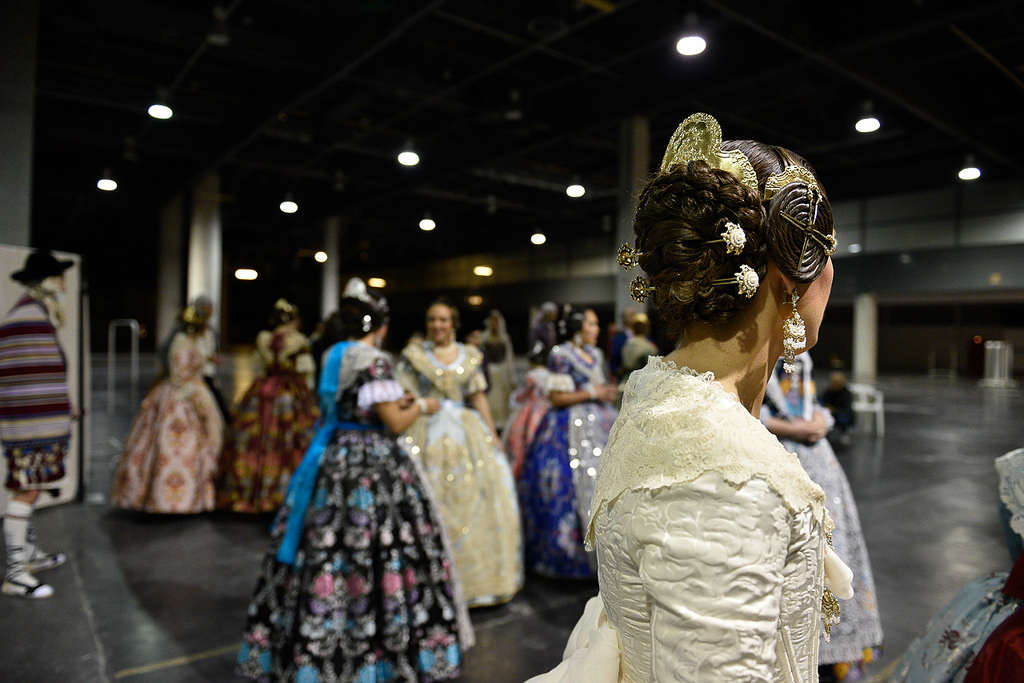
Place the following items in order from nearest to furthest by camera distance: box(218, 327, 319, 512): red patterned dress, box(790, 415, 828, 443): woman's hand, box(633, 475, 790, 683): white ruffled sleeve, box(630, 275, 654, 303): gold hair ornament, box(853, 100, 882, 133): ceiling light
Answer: box(633, 475, 790, 683): white ruffled sleeve, box(630, 275, 654, 303): gold hair ornament, box(790, 415, 828, 443): woman's hand, box(218, 327, 319, 512): red patterned dress, box(853, 100, 882, 133): ceiling light

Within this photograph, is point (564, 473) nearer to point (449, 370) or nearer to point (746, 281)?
point (449, 370)

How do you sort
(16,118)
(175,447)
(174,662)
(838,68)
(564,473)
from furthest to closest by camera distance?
1. (838,68)
2. (175,447)
3. (16,118)
4. (564,473)
5. (174,662)

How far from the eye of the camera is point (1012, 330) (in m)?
19.1

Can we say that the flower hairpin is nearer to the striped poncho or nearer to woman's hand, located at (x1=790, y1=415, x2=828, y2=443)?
woman's hand, located at (x1=790, y1=415, x2=828, y2=443)

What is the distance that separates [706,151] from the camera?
2.86ft

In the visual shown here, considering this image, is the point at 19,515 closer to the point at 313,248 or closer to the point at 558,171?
the point at 313,248

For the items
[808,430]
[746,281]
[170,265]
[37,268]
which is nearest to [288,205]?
[37,268]

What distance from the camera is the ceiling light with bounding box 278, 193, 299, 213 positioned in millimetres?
5078

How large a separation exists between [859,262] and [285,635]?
1293 centimetres

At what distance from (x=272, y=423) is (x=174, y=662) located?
2.37m

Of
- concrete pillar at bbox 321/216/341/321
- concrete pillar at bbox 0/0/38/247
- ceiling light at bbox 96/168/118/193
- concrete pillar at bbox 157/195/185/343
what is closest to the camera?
concrete pillar at bbox 321/216/341/321

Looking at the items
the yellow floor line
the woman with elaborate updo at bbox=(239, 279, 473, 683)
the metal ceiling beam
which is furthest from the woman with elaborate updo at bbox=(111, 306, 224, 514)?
the metal ceiling beam

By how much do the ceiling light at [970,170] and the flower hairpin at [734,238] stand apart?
930cm

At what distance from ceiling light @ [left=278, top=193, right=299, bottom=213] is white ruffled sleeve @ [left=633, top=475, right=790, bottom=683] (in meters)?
4.90
